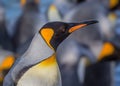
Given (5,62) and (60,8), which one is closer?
(5,62)

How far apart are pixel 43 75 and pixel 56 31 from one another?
7.2 inches

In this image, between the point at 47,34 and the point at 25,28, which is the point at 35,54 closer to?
the point at 47,34

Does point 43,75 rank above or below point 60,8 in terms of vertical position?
above

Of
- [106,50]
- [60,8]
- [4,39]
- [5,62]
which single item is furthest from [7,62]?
[60,8]

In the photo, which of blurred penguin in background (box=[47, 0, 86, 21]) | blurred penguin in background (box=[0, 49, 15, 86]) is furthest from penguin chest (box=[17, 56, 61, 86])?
blurred penguin in background (box=[47, 0, 86, 21])

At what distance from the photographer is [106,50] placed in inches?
147

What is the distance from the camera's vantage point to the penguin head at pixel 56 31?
2.18m

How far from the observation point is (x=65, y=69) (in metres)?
3.40

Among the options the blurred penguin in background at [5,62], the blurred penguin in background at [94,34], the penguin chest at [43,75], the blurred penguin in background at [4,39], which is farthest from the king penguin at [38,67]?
the blurred penguin in background at [4,39]

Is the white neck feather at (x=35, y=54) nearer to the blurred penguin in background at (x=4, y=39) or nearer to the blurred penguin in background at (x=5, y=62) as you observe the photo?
the blurred penguin in background at (x=5, y=62)

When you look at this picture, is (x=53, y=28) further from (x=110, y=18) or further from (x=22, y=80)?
(x=110, y=18)

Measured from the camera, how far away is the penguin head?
7.15 feet

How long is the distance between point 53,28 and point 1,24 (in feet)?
8.04

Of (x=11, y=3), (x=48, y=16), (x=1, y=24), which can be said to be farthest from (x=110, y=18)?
(x=11, y=3)
